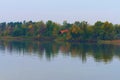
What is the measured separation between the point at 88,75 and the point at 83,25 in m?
42.7

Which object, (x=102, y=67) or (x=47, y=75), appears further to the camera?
(x=102, y=67)

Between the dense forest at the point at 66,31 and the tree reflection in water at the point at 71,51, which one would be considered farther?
the dense forest at the point at 66,31

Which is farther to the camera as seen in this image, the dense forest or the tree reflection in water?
the dense forest

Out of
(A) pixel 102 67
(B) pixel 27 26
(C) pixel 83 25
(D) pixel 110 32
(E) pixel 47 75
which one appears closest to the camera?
Result: (E) pixel 47 75

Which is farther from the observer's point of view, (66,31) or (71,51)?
(66,31)

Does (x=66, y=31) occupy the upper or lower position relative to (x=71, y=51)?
upper

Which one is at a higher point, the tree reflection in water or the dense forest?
the dense forest

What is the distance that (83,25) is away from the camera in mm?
59688

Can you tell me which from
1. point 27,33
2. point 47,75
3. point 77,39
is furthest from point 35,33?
point 47,75

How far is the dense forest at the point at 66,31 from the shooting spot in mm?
56750

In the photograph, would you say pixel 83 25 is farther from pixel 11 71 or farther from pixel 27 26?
pixel 11 71

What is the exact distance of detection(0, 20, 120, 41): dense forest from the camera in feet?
186

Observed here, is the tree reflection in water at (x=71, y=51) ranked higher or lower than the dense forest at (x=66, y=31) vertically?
lower

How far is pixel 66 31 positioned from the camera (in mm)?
63094
